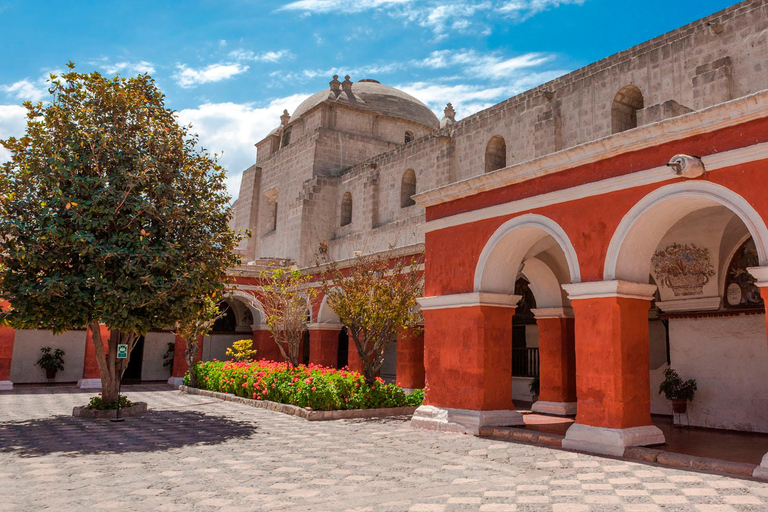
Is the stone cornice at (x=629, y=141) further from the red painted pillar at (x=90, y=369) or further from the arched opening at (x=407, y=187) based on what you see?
the red painted pillar at (x=90, y=369)

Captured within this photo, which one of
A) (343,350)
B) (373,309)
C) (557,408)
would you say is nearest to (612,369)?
(557,408)

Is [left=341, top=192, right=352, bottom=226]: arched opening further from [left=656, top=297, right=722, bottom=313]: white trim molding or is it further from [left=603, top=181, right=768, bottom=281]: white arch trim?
[left=603, top=181, right=768, bottom=281]: white arch trim

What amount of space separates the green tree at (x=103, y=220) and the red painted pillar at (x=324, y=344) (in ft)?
25.5

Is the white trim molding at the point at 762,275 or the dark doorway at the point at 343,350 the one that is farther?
the dark doorway at the point at 343,350

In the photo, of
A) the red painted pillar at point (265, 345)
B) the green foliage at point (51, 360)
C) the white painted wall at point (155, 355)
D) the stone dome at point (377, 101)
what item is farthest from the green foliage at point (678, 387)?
the green foliage at point (51, 360)

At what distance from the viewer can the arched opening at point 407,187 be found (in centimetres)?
2148

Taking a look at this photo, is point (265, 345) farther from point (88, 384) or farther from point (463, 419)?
point (463, 419)

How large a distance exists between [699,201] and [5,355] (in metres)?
18.8

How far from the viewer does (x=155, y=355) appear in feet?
79.6

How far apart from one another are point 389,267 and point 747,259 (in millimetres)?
8587

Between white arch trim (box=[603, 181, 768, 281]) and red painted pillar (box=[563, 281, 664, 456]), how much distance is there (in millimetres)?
364

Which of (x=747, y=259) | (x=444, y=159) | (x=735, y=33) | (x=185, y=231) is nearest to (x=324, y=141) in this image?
(x=444, y=159)

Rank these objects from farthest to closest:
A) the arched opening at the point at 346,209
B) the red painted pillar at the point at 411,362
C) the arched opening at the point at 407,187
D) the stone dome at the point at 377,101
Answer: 1. the stone dome at the point at 377,101
2. the arched opening at the point at 346,209
3. the arched opening at the point at 407,187
4. the red painted pillar at the point at 411,362

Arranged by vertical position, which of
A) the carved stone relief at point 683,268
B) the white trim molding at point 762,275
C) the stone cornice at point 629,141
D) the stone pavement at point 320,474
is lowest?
the stone pavement at point 320,474
